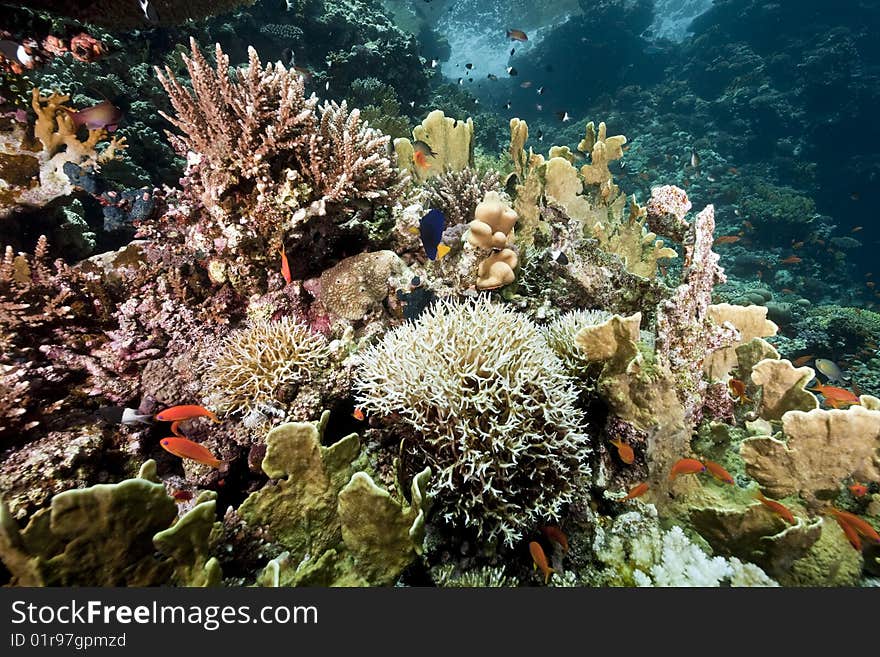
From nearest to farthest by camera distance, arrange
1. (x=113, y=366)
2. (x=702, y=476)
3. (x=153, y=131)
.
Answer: (x=702, y=476), (x=113, y=366), (x=153, y=131)

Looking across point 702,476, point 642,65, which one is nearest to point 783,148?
point 642,65

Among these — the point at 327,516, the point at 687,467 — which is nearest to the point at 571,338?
the point at 687,467

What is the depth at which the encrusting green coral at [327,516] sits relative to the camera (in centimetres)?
178

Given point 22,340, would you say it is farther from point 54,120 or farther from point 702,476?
point 702,476

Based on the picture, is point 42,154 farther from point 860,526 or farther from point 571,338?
point 860,526

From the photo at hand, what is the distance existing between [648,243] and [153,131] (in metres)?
8.72

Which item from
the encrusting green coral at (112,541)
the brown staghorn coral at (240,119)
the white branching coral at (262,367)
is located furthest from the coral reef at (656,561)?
the brown staghorn coral at (240,119)

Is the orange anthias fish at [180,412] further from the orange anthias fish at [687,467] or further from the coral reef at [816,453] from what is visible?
the coral reef at [816,453]

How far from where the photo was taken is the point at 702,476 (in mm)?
2662

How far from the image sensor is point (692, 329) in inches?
117

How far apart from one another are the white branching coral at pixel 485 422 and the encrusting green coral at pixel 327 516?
0.35 m

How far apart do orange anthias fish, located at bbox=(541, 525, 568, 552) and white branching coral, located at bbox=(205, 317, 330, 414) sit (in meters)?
1.83

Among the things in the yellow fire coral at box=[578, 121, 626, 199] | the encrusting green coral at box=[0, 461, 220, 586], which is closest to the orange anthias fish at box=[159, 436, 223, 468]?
the encrusting green coral at box=[0, 461, 220, 586]

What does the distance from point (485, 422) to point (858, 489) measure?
94.3 inches
